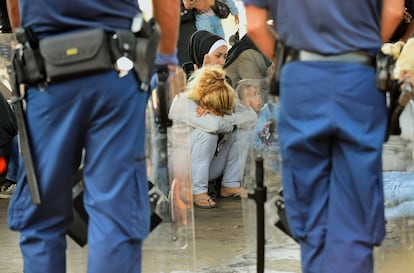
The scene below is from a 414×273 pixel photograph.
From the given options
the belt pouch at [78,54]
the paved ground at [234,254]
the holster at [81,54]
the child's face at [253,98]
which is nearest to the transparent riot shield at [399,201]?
the paved ground at [234,254]

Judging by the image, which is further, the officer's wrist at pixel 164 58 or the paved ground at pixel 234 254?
the paved ground at pixel 234 254

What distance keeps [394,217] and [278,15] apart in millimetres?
2029

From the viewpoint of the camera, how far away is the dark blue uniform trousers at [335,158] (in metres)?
2.58

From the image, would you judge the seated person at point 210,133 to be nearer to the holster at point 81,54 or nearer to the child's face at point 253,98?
the child's face at point 253,98

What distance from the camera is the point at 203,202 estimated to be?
582cm

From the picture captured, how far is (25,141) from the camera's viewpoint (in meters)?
2.63

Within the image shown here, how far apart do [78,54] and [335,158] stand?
0.94m

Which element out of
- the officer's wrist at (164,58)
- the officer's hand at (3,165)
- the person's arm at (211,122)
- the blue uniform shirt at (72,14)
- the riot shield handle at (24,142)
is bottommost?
the person's arm at (211,122)

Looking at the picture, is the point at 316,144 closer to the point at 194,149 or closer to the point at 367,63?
the point at 367,63

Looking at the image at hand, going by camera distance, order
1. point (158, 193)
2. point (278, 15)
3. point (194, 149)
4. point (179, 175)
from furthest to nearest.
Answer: point (194, 149)
point (179, 175)
point (158, 193)
point (278, 15)

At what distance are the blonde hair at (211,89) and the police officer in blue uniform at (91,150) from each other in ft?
9.63

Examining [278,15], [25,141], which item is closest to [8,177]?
[25,141]

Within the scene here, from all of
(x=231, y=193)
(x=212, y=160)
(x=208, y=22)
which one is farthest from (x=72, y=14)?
(x=208, y=22)

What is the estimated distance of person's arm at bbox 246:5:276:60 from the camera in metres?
2.82
